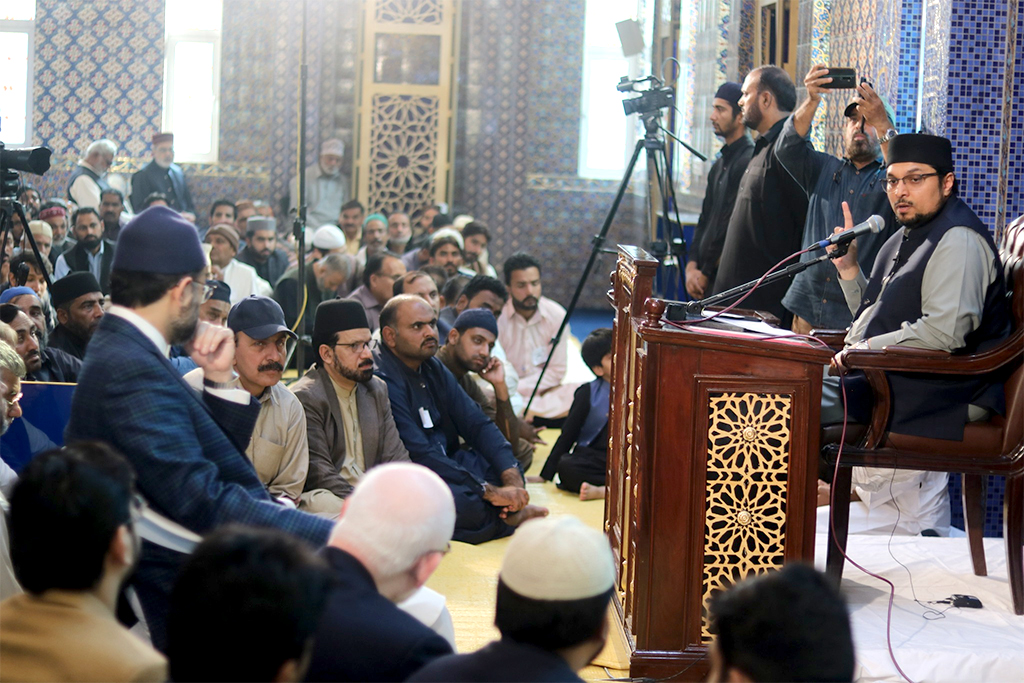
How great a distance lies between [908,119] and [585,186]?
699 cm

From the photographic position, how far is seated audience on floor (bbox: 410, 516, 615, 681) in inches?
54.8

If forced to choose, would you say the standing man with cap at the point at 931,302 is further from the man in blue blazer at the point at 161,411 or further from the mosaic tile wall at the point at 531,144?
the mosaic tile wall at the point at 531,144

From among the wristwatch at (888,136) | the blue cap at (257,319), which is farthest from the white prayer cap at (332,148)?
the wristwatch at (888,136)

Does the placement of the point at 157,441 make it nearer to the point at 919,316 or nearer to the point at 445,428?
the point at 919,316

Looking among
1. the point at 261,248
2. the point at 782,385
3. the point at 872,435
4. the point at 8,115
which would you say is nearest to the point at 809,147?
the point at 872,435

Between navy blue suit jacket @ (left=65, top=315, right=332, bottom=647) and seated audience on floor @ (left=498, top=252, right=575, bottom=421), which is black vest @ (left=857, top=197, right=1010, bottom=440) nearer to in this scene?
navy blue suit jacket @ (left=65, top=315, right=332, bottom=647)

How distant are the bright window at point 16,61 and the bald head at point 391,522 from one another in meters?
9.99

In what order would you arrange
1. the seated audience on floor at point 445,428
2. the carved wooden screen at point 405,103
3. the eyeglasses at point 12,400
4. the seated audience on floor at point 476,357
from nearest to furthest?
the eyeglasses at point 12,400 < the seated audience on floor at point 445,428 < the seated audience on floor at point 476,357 < the carved wooden screen at point 405,103

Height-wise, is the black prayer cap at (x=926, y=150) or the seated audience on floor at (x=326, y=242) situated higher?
the black prayer cap at (x=926, y=150)

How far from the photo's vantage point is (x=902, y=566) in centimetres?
323

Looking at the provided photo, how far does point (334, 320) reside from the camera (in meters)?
3.58

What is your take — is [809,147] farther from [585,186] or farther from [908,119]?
[585,186]

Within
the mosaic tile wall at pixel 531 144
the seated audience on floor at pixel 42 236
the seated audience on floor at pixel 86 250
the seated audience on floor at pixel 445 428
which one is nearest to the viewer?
the seated audience on floor at pixel 445 428

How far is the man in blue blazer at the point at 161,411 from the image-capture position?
1.81 m
